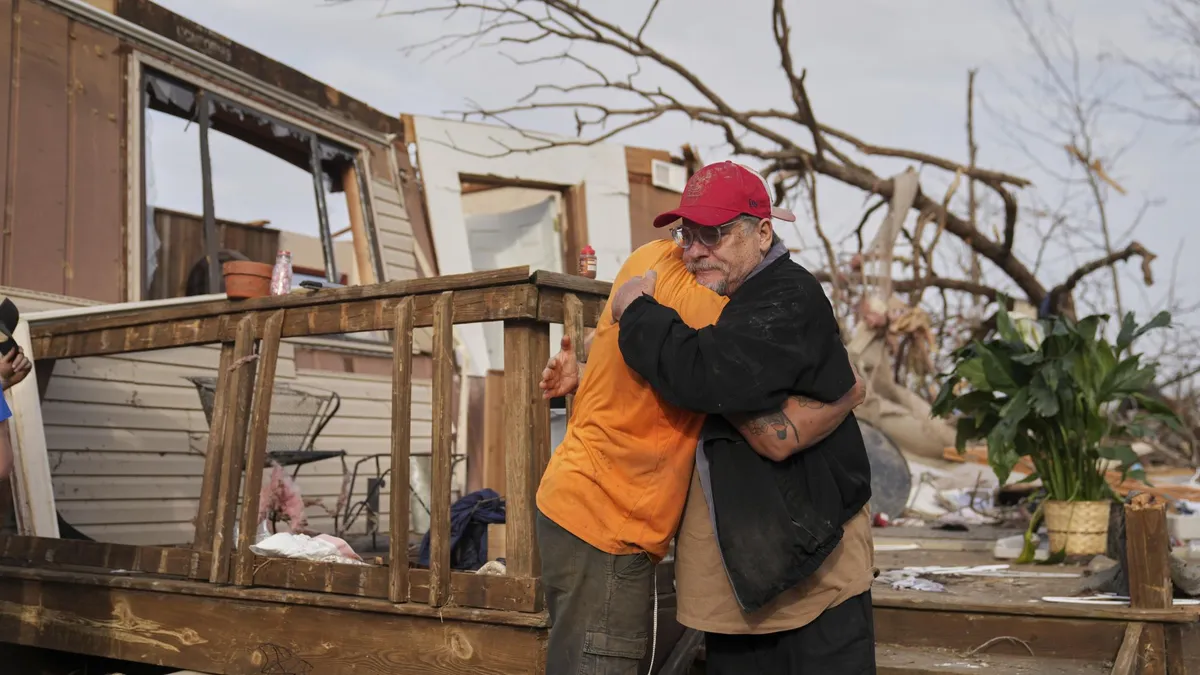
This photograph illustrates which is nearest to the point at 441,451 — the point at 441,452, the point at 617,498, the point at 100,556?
the point at 441,452

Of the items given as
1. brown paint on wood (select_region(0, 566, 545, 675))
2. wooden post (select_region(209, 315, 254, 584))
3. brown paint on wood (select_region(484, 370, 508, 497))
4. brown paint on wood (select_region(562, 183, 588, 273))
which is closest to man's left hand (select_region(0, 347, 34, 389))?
wooden post (select_region(209, 315, 254, 584))

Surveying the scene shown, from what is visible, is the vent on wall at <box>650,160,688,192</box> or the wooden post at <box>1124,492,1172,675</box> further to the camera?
the vent on wall at <box>650,160,688,192</box>

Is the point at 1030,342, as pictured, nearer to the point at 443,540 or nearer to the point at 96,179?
the point at 443,540

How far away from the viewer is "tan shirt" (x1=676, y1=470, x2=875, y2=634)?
2.48m

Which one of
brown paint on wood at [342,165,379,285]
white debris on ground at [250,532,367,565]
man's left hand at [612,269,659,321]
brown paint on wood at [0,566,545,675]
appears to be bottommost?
brown paint on wood at [0,566,545,675]

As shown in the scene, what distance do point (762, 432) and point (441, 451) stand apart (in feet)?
5.93

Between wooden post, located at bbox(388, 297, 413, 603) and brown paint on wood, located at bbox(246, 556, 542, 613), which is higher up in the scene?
wooden post, located at bbox(388, 297, 413, 603)

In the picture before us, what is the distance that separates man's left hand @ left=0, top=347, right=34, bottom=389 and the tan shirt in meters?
2.67

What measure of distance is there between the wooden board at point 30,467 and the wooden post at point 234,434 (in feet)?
4.62

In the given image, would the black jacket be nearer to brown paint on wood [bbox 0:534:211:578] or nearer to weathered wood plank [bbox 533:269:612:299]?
weathered wood plank [bbox 533:269:612:299]

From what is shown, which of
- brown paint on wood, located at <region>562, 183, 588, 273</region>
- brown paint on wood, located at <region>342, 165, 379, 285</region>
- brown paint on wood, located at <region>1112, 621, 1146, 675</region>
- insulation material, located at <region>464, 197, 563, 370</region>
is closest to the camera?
brown paint on wood, located at <region>1112, 621, 1146, 675</region>

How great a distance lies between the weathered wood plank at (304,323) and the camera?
3.85 meters

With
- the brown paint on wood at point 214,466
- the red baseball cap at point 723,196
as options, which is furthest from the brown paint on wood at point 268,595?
the red baseball cap at point 723,196

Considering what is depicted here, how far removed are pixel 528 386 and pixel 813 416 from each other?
151 centimetres
